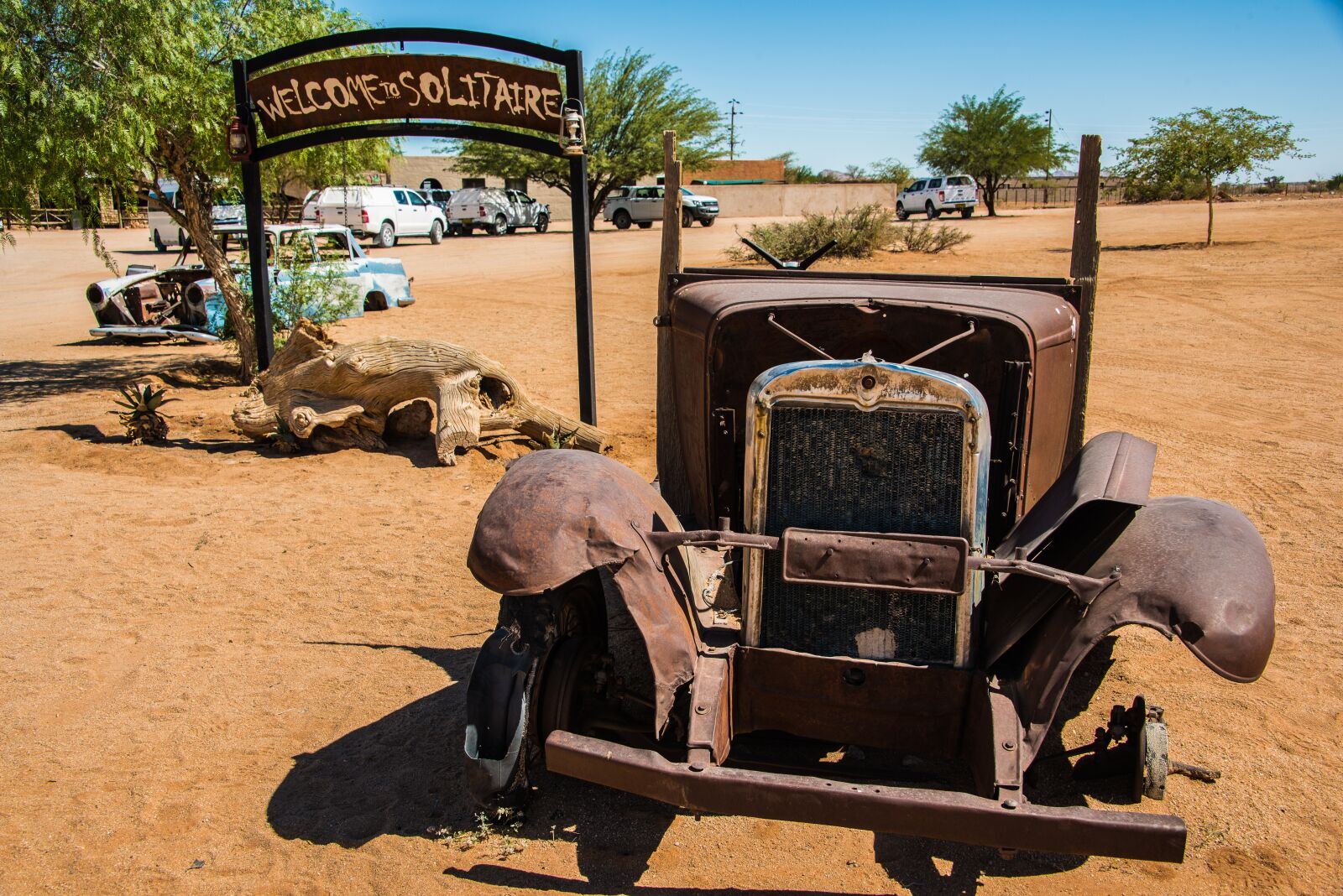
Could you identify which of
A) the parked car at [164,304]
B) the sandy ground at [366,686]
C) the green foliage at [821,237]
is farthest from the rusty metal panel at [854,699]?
the green foliage at [821,237]

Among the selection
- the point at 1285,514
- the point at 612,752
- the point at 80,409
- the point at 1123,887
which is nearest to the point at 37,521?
the point at 80,409

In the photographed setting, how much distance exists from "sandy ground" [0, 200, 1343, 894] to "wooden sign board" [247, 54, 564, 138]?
2.78 meters

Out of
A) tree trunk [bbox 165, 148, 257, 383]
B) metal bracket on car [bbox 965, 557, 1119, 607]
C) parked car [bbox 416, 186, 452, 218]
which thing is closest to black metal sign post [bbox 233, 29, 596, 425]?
tree trunk [bbox 165, 148, 257, 383]

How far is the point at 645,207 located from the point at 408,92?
27.9 m

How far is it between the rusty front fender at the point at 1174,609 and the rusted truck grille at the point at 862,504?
328 millimetres

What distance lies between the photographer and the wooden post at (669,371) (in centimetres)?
511

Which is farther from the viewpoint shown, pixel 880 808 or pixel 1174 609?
pixel 1174 609

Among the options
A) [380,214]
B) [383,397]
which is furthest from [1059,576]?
[380,214]

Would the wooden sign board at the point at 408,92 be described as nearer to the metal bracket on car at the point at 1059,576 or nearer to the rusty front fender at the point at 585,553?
the rusty front fender at the point at 585,553

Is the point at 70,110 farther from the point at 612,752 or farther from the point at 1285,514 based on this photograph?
the point at 1285,514

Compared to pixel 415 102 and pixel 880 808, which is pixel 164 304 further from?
pixel 880 808

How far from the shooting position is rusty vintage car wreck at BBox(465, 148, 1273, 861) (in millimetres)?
2801

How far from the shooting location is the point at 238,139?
27.2 ft

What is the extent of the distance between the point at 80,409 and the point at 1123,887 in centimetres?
999
